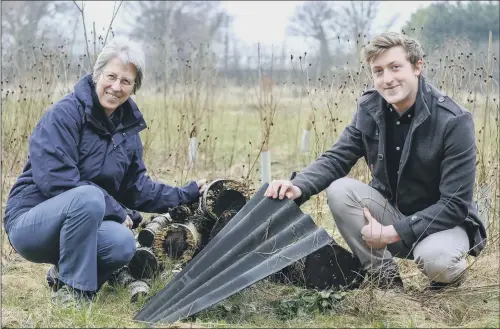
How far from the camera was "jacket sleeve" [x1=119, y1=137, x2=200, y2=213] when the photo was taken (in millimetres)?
4082

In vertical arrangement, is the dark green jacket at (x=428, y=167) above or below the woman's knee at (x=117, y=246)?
above

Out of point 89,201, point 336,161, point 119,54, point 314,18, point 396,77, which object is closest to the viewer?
point 89,201

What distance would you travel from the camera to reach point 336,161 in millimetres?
4020

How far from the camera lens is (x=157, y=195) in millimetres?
4172

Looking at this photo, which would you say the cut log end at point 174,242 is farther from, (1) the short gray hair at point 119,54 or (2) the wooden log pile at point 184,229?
(1) the short gray hair at point 119,54

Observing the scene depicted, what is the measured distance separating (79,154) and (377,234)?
5.65ft

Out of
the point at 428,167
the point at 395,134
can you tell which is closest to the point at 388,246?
the point at 428,167

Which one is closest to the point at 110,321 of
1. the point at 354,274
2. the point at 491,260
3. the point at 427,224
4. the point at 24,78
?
the point at 354,274

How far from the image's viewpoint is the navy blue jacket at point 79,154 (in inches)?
139

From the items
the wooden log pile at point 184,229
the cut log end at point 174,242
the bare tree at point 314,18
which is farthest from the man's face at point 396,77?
the bare tree at point 314,18

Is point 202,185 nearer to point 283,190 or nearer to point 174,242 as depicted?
point 174,242

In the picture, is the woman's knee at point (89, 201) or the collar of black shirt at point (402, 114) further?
the collar of black shirt at point (402, 114)

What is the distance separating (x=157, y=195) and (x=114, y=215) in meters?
0.48

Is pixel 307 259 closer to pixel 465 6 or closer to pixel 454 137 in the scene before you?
pixel 454 137
